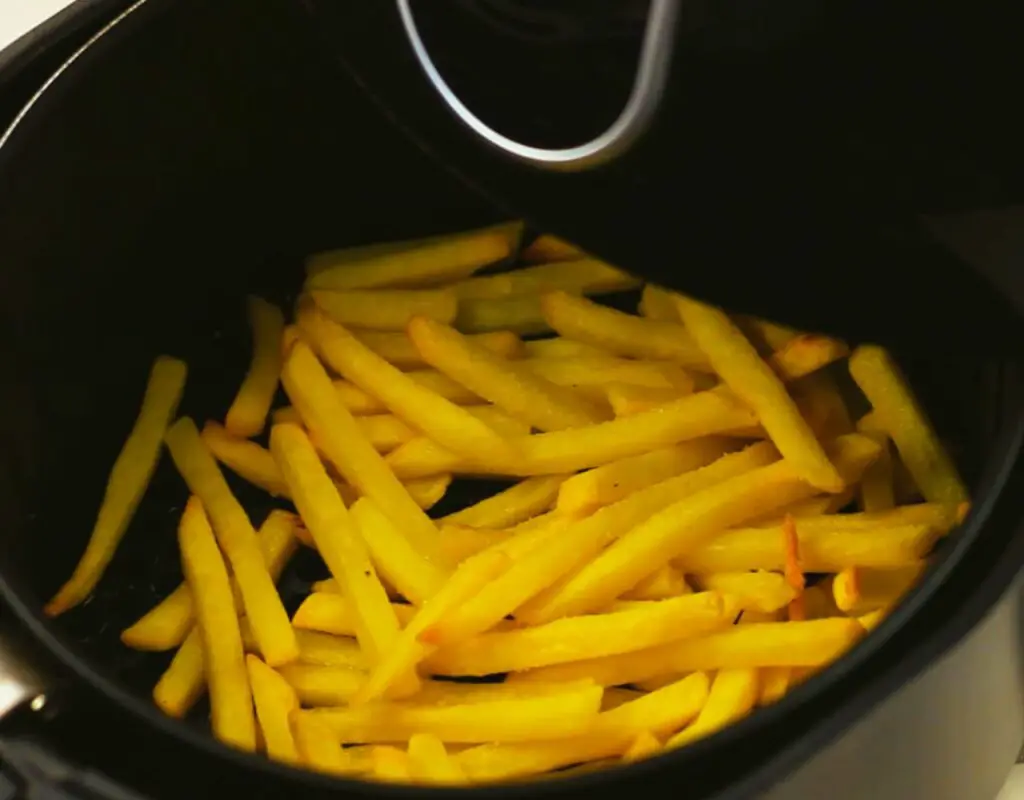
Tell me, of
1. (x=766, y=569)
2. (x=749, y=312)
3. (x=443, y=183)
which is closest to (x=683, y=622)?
(x=766, y=569)

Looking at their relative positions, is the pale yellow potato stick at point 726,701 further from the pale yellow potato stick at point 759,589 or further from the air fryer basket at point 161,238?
the air fryer basket at point 161,238

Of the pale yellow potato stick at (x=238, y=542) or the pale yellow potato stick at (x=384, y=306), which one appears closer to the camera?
the pale yellow potato stick at (x=238, y=542)

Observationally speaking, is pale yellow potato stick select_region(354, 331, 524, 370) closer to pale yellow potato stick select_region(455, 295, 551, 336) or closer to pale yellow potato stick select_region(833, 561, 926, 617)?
pale yellow potato stick select_region(455, 295, 551, 336)

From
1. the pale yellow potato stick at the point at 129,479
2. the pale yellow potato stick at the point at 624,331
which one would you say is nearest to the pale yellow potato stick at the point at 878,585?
the pale yellow potato stick at the point at 624,331

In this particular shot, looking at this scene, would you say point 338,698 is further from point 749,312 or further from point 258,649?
point 749,312

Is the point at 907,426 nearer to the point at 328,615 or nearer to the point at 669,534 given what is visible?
the point at 669,534

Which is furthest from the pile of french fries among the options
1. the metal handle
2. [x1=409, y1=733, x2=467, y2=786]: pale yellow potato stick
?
the metal handle

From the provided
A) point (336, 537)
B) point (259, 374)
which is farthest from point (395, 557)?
point (259, 374)
